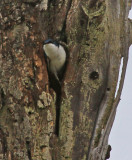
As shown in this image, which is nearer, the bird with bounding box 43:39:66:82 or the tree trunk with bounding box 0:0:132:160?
the tree trunk with bounding box 0:0:132:160

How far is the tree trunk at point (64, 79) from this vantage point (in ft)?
10.2

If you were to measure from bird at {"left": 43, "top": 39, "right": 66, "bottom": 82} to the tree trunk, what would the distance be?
7 cm

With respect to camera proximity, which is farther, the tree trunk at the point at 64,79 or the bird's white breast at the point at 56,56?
the bird's white breast at the point at 56,56

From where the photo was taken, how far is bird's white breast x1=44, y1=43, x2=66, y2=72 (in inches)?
130

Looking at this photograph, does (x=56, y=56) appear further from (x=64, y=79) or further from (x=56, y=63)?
(x=64, y=79)

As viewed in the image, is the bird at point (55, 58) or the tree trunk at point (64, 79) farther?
the bird at point (55, 58)

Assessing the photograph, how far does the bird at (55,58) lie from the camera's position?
129 inches

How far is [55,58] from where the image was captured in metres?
3.41

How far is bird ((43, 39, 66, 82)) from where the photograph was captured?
3.28 metres

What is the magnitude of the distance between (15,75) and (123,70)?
0.96m

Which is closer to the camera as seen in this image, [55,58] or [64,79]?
[64,79]

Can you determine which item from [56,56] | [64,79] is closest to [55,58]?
[56,56]

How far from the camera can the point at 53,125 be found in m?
3.17

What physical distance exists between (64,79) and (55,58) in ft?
0.74
